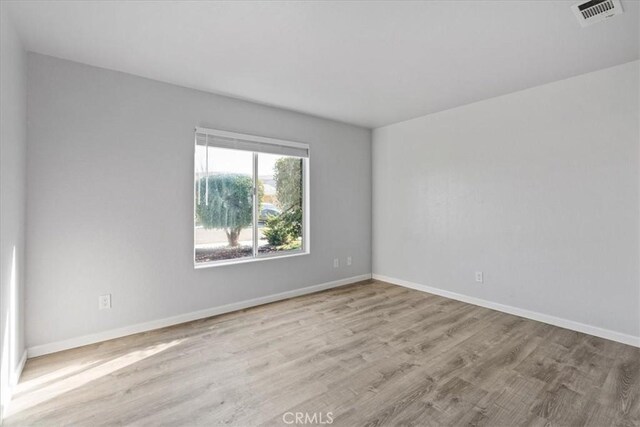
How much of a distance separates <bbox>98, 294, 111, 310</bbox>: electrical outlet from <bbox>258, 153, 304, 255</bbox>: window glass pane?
5.17ft

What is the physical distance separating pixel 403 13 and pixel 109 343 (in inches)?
135

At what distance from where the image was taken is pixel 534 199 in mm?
3135

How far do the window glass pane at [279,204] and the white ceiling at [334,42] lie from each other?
3.19 feet

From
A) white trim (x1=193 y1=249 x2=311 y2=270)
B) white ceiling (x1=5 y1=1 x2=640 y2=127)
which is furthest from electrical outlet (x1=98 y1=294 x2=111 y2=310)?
white ceiling (x1=5 y1=1 x2=640 y2=127)

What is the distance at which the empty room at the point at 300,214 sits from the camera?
188 centimetres

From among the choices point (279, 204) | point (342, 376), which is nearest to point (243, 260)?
point (279, 204)

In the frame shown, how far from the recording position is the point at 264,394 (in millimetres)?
1899

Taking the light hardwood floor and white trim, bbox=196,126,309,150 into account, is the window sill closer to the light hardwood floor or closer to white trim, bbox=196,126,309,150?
the light hardwood floor

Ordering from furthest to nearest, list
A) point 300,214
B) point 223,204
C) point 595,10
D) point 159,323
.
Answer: point 300,214
point 223,204
point 159,323
point 595,10

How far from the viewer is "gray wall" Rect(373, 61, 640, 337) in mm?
2637

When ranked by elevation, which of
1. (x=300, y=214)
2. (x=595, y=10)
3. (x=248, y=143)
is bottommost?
(x=300, y=214)

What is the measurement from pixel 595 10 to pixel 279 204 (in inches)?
128

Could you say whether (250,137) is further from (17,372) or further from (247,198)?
(17,372)

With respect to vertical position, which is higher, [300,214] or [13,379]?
[300,214]
